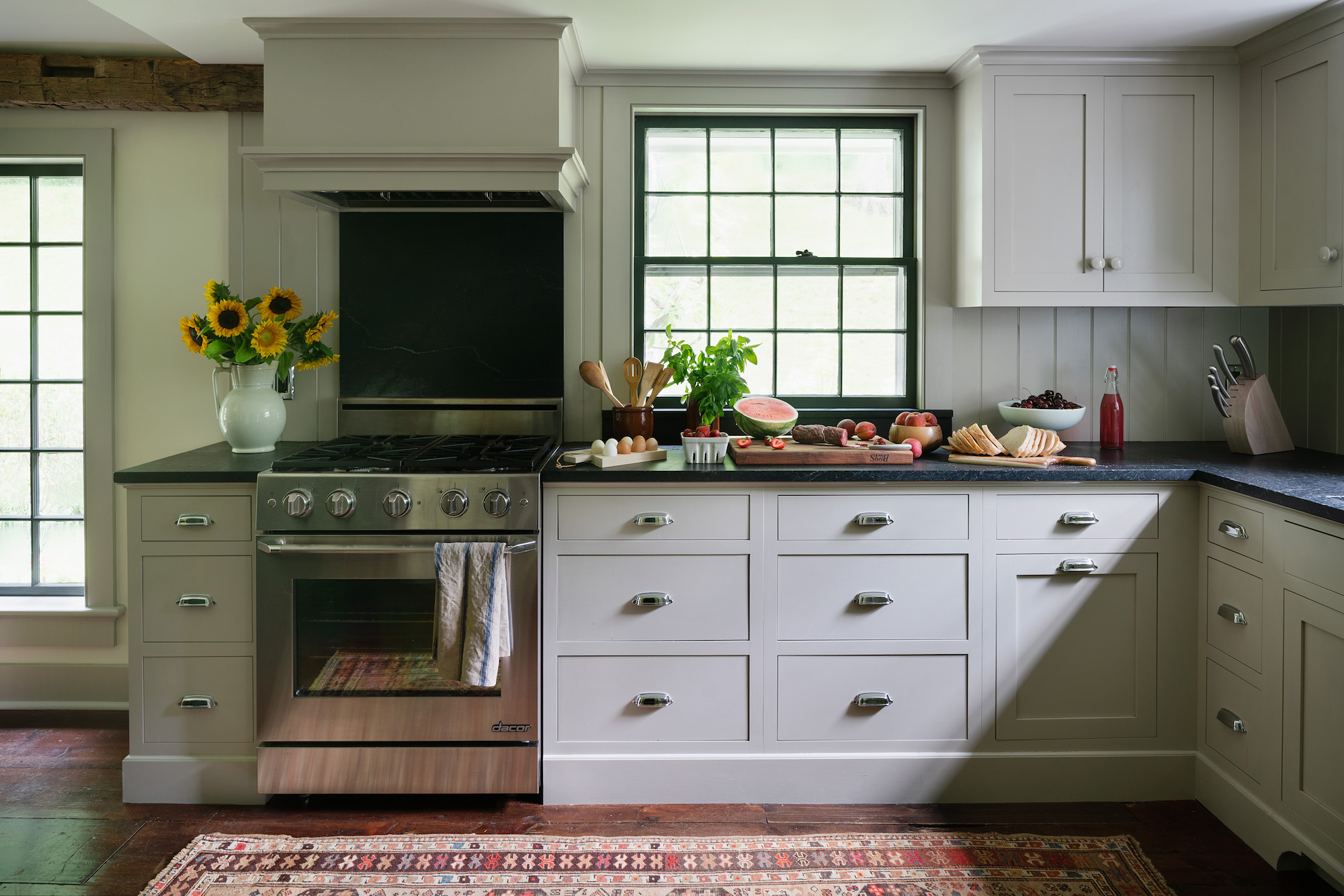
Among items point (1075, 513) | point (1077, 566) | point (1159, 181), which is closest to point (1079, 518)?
point (1075, 513)

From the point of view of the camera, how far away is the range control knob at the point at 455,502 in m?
2.46

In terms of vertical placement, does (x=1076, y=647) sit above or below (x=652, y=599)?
below

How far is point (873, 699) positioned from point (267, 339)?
2.28 meters

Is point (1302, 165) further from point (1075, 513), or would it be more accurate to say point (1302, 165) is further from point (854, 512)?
point (854, 512)

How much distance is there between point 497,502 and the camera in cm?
247

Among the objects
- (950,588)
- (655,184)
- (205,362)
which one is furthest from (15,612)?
(950,588)

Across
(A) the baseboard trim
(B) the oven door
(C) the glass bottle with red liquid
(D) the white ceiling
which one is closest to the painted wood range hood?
(D) the white ceiling

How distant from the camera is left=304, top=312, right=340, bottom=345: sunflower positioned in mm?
2957

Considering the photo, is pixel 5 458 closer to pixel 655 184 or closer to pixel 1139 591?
pixel 655 184

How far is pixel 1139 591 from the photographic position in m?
2.62

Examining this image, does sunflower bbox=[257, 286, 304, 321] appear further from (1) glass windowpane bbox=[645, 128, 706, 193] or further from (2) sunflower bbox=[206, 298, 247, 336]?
(1) glass windowpane bbox=[645, 128, 706, 193]

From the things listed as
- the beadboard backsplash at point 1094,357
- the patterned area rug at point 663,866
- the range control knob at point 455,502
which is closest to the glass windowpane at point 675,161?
the beadboard backsplash at point 1094,357

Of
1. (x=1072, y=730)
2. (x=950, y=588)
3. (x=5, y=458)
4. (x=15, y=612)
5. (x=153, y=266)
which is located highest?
(x=153, y=266)

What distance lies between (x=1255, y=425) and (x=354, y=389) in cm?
322
